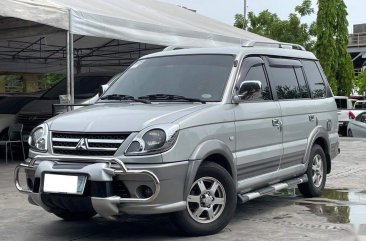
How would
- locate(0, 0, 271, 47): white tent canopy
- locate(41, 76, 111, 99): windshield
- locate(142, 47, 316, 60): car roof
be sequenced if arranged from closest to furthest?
1. locate(142, 47, 316, 60): car roof
2. locate(0, 0, 271, 47): white tent canopy
3. locate(41, 76, 111, 99): windshield

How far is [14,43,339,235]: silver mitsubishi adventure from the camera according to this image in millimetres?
4695

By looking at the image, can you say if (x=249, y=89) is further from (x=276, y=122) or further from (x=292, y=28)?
(x=292, y=28)

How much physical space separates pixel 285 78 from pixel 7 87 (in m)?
28.9

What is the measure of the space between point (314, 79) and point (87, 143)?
3763mm

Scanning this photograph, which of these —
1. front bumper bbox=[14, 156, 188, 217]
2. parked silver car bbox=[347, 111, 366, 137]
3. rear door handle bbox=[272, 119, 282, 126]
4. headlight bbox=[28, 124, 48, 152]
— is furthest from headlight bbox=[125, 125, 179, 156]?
parked silver car bbox=[347, 111, 366, 137]

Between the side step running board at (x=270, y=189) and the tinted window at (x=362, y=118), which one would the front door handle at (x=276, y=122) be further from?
the tinted window at (x=362, y=118)

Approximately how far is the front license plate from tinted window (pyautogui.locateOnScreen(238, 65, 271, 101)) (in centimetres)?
187

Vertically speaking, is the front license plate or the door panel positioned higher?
the door panel

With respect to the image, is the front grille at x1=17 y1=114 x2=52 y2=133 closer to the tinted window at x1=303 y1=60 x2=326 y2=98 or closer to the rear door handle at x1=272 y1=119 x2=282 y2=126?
the tinted window at x1=303 y1=60 x2=326 y2=98

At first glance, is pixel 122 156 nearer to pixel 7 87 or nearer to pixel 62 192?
Answer: pixel 62 192

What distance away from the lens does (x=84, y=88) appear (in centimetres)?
1131

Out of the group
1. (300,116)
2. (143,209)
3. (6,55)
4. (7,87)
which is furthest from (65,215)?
(7,87)

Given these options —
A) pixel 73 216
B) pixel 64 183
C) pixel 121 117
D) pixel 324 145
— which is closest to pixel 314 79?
pixel 324 145

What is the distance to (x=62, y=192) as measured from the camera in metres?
4.79
